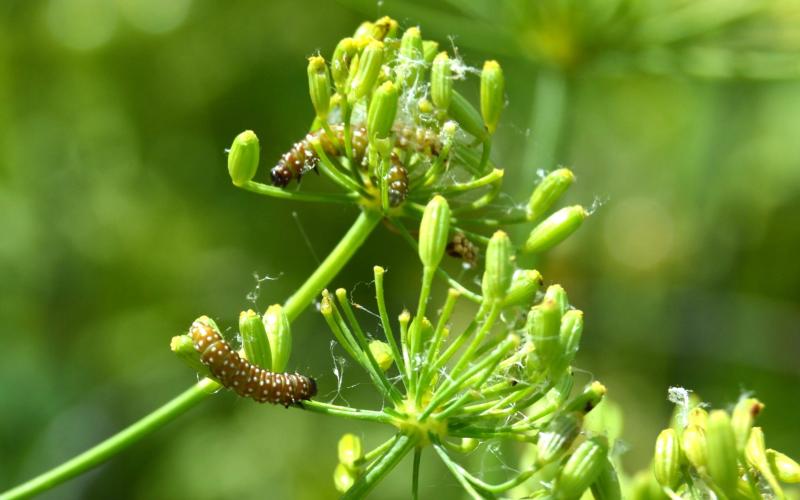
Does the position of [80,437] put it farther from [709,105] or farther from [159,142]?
[709,105]

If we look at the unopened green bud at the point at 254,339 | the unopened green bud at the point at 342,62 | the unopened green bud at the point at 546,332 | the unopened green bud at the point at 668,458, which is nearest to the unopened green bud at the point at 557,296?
the unopened green bud at the point at 546,332

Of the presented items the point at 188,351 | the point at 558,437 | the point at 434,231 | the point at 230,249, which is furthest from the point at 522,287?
the point at 230,249

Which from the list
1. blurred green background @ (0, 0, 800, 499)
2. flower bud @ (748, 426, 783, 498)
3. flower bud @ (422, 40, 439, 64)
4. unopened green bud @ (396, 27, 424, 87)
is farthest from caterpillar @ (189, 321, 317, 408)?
blurred green background @ (0, 0, 800, 499)

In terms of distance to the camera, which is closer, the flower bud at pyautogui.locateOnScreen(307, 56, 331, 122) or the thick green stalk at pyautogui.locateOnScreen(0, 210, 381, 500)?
the thick green stalk at pyautogui.locateOnScreen(0, 210, 381, 500)

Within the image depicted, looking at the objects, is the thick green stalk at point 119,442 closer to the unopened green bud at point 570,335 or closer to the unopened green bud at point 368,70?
the unopened green bud at point 368,70

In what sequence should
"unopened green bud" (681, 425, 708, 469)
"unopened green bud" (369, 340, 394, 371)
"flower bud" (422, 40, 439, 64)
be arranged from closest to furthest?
1. "unopened green bud" (681, 425, 708, 469)
2. "unopened green bud" (369, 340, 394, 371)
3. "flower bud" (422, 40, 439, 64)

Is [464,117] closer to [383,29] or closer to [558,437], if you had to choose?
[383,29]

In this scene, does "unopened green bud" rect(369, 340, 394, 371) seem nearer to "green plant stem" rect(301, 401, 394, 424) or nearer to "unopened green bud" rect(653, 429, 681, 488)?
"green plant stem" rect(301, 401, 394, 424)
